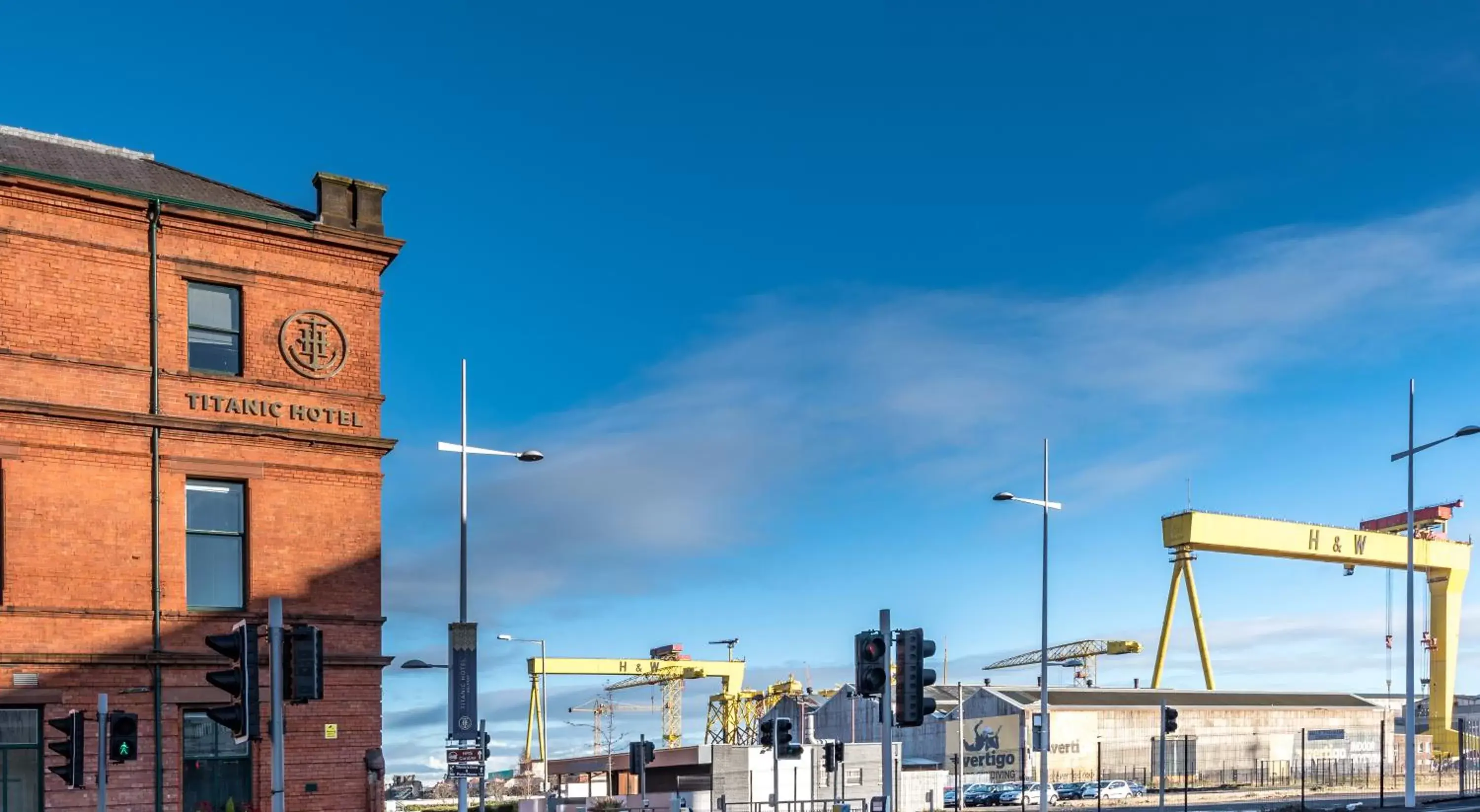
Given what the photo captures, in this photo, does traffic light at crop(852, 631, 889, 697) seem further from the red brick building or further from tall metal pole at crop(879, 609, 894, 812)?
the red brick building

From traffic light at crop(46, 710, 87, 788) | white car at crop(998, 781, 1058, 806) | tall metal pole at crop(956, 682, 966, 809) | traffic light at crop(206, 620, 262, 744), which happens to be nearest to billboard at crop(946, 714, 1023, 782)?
tall metal pole at crop(956, 682, 966, 809)

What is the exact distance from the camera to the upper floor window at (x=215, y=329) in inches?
1054

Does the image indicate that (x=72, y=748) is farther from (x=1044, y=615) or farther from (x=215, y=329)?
(x=1044, y=615)

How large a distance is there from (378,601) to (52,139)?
12.1 meters

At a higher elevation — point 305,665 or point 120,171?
point 120,171

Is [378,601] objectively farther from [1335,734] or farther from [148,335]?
[1335,734]

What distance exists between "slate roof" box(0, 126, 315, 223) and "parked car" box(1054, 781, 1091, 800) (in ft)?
170

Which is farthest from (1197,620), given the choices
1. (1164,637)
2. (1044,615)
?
(1044,615)

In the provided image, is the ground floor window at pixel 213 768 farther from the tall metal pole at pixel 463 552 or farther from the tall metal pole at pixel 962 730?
the tall metal pole at pixel 962 730

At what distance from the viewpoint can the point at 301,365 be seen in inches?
1086

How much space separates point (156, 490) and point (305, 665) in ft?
39.3

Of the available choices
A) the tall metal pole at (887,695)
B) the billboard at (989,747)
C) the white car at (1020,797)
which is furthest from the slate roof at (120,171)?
the billboard at (989,747)

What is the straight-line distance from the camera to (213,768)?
84.8ft

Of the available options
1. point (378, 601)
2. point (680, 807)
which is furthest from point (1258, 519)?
point (378, 601)
